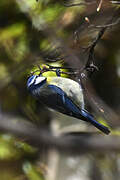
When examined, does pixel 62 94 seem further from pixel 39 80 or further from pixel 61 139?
pixel 61 139

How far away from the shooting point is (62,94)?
4.58ft

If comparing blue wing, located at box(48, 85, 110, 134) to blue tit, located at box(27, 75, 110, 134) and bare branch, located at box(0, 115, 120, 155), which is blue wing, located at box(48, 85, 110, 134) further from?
bare branch, located at box(0, 115, 120, 155)

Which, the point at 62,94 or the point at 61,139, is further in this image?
the point at 61,139

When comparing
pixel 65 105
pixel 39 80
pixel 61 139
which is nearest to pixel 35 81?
pixel 39 80

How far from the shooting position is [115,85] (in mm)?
A: 2508

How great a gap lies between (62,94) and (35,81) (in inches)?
4.7

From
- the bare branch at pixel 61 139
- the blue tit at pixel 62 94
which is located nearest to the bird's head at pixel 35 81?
the blue tit at pixel 62 94

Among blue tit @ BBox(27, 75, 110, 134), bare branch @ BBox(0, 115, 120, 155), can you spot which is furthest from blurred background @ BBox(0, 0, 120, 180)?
blue tit @ BBox(27, 75, 110, 134)

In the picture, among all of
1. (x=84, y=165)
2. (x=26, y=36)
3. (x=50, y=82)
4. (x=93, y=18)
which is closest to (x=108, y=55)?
(x=26, y=36)

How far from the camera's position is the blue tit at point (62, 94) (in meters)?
1.29

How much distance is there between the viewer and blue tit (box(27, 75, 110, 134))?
1288mm

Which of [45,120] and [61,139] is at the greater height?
[61,139]

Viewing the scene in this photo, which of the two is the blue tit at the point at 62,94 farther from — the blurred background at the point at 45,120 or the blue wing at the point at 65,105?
the blurred background at the point at 45,120

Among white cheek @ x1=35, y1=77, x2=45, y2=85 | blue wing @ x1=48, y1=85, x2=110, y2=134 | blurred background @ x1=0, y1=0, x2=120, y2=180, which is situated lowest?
blurred background @ x1=0, y1=0, x2=120, y2=180
